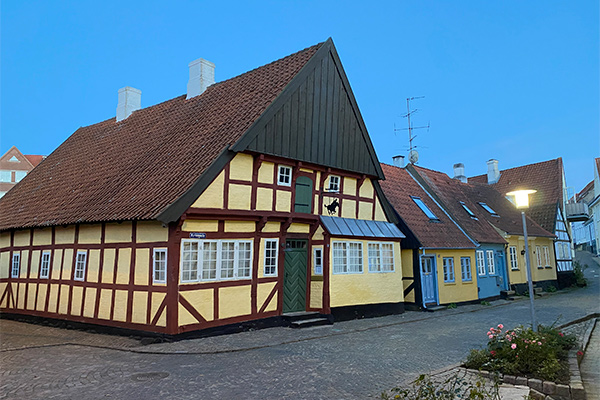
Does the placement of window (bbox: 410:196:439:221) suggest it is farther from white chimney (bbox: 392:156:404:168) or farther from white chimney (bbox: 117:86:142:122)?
white chimney (bbox: 117:86:142:122)

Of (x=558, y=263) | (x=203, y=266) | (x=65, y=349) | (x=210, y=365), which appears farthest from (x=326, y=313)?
(x=558, y=263)

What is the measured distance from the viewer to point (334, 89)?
15109 mm

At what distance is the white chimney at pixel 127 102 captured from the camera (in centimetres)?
2006

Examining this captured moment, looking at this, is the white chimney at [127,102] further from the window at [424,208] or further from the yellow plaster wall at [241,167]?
the window at [424,208]

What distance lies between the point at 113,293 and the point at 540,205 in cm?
2954

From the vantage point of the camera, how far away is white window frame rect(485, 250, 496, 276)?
2208cm

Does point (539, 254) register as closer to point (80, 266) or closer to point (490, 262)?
point (490, 262)

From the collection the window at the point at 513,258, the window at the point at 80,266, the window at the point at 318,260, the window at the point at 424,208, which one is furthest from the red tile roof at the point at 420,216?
the window at the point at 80,266

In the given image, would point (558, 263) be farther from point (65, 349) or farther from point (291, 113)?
point (65, 349)

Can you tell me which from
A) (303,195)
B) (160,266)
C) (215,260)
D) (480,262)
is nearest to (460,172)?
(480,262)

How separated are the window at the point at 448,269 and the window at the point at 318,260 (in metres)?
7.61

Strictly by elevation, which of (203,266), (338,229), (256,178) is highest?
(256,178)

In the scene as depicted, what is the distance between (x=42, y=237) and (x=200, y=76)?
837cm

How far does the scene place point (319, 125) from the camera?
47.0 feet
